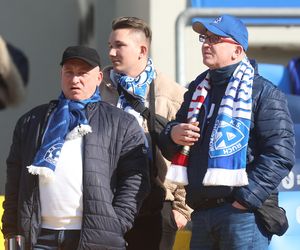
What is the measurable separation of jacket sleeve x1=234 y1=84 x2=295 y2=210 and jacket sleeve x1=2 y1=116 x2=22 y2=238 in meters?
1.02

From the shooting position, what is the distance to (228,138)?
12.0 feet

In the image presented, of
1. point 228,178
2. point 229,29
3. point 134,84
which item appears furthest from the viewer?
point 134,84

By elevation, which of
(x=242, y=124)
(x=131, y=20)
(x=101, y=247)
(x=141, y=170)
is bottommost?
(x=101, y=247)

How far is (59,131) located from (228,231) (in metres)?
0.86

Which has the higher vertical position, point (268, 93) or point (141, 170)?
point (268, 93)

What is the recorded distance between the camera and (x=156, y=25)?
7531 mm

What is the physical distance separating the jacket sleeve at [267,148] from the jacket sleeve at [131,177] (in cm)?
46

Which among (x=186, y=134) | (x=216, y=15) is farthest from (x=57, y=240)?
(x=216, y=15)

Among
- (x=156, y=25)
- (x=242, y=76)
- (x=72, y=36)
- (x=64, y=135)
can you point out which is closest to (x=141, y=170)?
(x=64, y=135)

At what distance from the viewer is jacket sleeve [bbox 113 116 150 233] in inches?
150

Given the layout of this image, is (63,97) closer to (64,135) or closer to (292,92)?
(64,135)

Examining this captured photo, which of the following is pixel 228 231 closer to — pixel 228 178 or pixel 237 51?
pixel 228 178

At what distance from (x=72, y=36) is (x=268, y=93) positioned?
568 cm

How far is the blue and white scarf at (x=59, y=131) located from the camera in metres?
3.72
